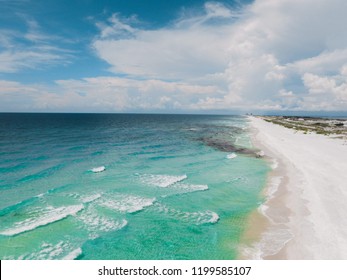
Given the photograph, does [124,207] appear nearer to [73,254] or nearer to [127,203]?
[127,203]

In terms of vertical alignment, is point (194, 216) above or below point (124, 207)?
below

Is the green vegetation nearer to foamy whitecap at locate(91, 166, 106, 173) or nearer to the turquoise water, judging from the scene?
the turquoise water

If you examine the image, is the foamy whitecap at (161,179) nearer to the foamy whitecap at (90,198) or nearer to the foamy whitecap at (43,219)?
the foamy whitecap at (90,198)

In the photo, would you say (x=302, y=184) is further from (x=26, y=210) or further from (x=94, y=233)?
(x=26, y=210)

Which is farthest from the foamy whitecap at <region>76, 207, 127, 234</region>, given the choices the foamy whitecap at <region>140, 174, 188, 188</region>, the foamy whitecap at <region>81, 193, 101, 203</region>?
the foamy whitecap at <region>140, 174, 188, 188</region>

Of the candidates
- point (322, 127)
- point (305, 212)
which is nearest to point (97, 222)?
point (305, 212)
